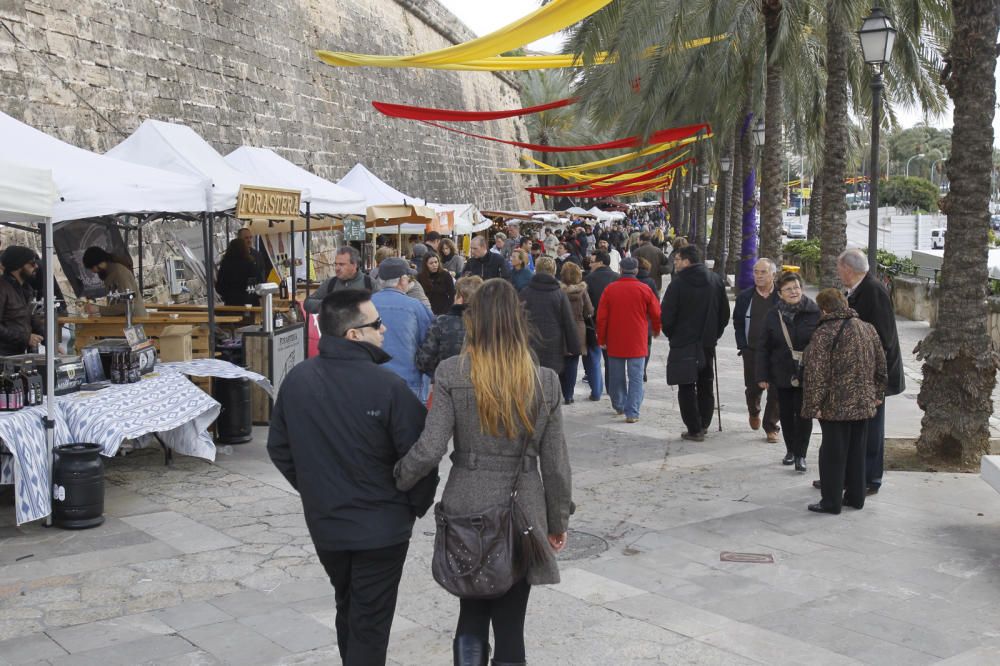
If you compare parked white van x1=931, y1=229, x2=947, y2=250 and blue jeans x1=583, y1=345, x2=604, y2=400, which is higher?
parked white van x1=931, y1=229, x2=947, y2=250

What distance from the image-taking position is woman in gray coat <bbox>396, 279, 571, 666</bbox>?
3.38m

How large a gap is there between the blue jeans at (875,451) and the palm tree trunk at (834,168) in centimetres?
586

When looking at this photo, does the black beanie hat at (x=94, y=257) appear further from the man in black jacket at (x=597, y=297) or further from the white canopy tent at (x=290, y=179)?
the man in black jacket at (x=597, y=297)

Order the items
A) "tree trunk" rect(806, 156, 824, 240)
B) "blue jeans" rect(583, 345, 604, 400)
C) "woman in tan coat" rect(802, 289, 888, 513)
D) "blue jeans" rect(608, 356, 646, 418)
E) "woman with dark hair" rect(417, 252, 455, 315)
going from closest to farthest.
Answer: "woman in tan coat" rect(802, 289, 888, 513) → "blue jeans" rect(608, 356, 646, 418) → "blue jeans" rect(583, 345, 604, 400) → "woman with dark hair" rect(417, 252, 455, 315) → "tree trunk" rect(806, 156, 824, 240)

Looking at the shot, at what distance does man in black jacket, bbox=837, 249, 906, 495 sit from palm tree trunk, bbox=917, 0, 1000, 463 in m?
1.07

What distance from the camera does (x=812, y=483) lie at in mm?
7449

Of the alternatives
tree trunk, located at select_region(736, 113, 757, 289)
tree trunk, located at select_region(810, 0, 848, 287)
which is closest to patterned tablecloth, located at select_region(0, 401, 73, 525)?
tree trunk, located at select_region(810, 0, 848, 287)

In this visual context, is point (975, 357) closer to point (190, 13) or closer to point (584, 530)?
point (584, 530)

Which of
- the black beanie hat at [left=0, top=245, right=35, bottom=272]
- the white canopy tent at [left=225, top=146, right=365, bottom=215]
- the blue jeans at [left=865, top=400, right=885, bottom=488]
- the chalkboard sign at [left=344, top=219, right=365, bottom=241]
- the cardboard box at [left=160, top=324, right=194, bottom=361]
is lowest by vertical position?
the blue jeans at [left=865, top=400, right=885, bottom=488]

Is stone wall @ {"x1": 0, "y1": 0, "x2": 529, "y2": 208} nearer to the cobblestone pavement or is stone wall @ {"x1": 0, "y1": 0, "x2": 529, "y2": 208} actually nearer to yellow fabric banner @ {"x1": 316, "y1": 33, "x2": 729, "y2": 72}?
yellow fabric banner @ {"x1": 316, "y1": 33, "x2": 729, "y2": 72}

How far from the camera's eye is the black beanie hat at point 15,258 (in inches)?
320

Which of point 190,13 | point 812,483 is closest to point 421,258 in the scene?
point 812,483

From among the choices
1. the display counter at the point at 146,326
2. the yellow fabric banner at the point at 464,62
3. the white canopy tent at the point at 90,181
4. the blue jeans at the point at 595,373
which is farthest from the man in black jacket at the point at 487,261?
the white canopy tent at the point at 90,181

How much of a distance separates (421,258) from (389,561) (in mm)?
8877
